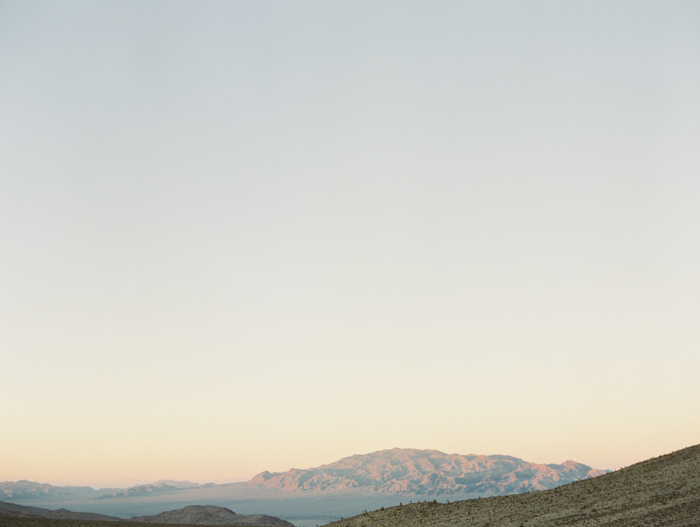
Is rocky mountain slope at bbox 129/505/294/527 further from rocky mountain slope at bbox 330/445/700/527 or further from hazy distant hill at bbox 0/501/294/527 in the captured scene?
rocky mountain slope at bbox 330/445/700/527

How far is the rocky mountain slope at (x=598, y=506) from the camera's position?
132 feet

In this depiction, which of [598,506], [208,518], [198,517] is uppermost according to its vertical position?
[598,506]

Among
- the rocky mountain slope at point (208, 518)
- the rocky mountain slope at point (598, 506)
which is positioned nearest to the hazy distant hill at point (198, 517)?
the rocky mountain slope at point (208, 518)

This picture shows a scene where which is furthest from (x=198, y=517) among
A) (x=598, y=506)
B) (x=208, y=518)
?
(x=598, y=506)

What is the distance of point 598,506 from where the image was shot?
44688 mm

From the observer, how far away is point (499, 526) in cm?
→ 4497

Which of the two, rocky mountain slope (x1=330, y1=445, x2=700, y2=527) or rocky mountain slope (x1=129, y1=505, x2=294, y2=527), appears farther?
rocky mountain slope (x1=129, y1=505, x2=294, y2=527)

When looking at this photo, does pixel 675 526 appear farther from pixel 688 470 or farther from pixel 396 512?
pixel 396 512

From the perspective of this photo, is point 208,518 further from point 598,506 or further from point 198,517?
point 598,506

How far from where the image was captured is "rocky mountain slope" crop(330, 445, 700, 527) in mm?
40194

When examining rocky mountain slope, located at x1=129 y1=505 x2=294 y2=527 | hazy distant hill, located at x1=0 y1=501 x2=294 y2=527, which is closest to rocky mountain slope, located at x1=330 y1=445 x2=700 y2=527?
rocky mountain slope, located at x1=129 y1=505 x2=294 y2=527

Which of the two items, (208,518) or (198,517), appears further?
(208,518)

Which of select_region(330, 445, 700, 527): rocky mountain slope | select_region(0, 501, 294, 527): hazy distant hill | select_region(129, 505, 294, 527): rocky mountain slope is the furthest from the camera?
select_region(129, 505, 294, 527): rocky mountain slope

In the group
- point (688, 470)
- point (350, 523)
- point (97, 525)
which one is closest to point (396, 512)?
point (350, 523)
